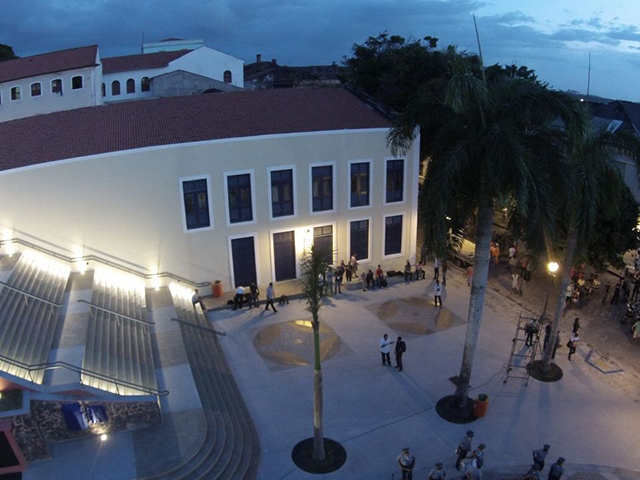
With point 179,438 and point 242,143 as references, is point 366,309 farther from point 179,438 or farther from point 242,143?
point 179,438

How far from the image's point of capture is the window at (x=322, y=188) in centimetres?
2364

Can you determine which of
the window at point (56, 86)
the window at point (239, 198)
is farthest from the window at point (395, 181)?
the window at point (56, 86)

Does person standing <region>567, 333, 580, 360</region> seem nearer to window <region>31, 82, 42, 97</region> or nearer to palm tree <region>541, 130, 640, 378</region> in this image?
palm tree <region>541, 130, 640, 378</region>

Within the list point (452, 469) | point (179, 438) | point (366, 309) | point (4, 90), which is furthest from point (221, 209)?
point (4, 90)

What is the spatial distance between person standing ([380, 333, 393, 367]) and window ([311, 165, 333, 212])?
Answer: 8432mm

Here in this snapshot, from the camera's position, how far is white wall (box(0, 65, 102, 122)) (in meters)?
40.2

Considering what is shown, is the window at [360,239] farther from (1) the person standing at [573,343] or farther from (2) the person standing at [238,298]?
(1) the person standing at [573,343]

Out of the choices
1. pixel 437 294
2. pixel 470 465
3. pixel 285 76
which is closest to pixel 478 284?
pixel 470 465

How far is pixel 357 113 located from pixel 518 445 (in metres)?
17.0

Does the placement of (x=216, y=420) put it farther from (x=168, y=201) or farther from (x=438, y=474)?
(x=168, y=201)

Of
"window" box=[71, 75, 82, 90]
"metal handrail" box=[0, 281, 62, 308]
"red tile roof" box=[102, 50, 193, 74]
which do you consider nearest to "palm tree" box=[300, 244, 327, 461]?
"metal handrail" box=[0, 281, 62, 308]

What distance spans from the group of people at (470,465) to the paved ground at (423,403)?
675mm

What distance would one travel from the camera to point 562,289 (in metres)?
16.6

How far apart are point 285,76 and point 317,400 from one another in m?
54.4
